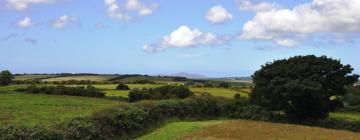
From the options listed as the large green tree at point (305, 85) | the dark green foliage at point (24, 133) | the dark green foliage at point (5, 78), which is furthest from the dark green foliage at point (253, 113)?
the dark green foliage at point (5, 78)

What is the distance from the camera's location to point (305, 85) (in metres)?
49.8

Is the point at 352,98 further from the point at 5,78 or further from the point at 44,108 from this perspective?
the point at 5,78

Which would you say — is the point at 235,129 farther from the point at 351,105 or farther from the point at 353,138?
the point at 351,105

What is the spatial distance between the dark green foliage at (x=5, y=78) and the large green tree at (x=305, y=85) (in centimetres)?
6396

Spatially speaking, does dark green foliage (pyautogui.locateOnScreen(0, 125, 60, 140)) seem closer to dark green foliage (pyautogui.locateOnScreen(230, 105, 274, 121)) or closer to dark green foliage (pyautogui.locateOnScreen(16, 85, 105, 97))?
dark green foliage (pyautogui.locateOnScreen(230, 105, 274, 121))

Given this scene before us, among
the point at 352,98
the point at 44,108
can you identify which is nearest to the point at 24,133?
the point at 44,108

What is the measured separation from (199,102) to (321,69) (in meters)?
13.2

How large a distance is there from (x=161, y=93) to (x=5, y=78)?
137 ft

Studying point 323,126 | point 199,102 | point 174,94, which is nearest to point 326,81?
point 323,126

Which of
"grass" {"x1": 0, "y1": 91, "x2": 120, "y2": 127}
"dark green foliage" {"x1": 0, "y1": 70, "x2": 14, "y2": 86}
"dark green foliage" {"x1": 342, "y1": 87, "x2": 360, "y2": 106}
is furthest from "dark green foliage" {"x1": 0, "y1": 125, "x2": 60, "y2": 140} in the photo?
"dark green foliage" {"x1": 0, "y1": 70, "x2": 14, "y2": 86}

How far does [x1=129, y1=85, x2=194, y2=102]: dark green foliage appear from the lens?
74.0 meters

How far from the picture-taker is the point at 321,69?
5216 centimetres

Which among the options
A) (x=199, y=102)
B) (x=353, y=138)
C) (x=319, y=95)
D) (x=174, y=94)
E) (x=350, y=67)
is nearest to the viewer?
(x=353, y=138)

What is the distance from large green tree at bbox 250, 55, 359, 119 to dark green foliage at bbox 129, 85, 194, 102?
2065 cm
